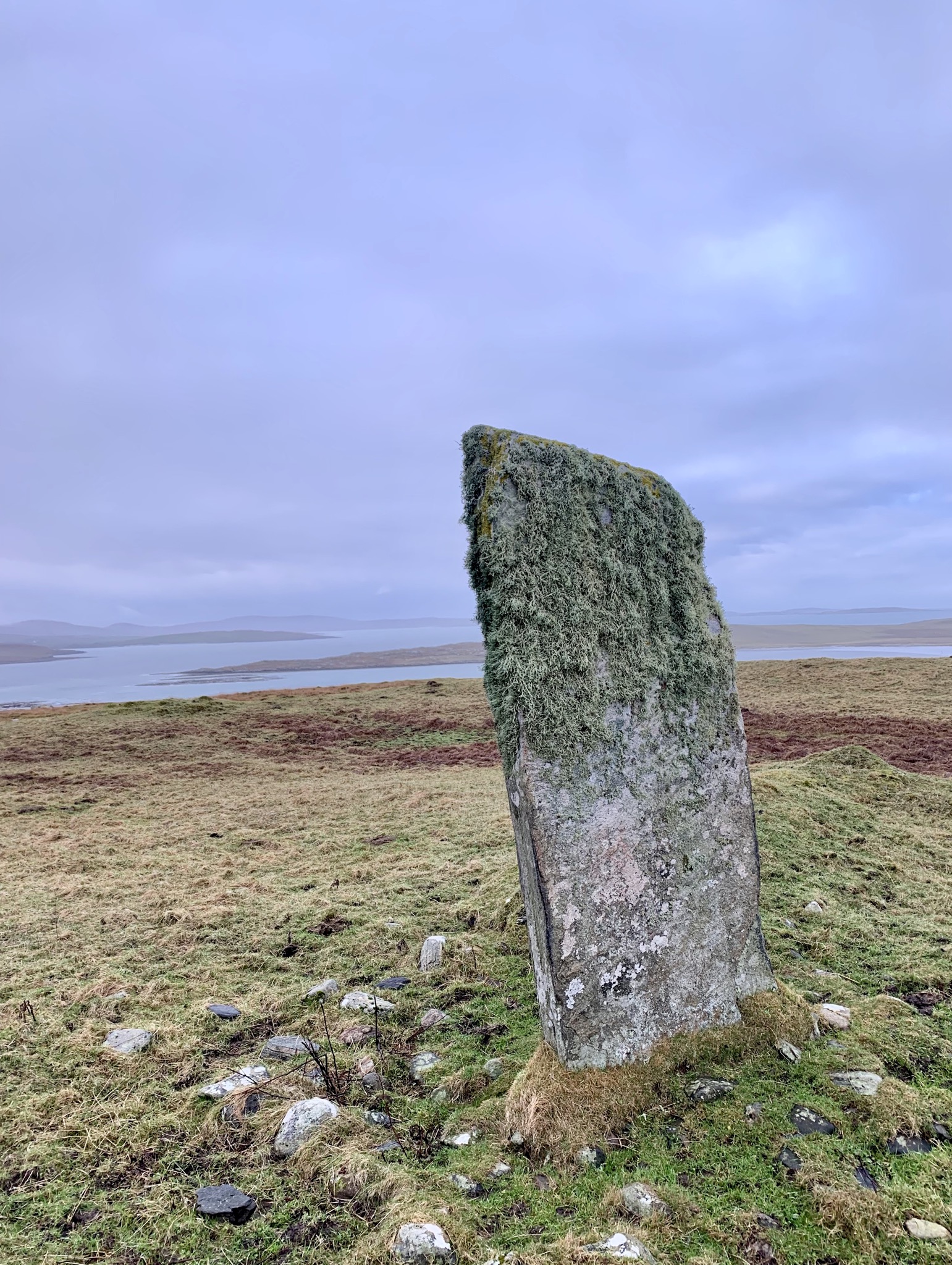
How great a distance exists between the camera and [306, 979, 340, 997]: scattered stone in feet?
15.6

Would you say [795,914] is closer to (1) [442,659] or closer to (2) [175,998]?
(2) [175,998]

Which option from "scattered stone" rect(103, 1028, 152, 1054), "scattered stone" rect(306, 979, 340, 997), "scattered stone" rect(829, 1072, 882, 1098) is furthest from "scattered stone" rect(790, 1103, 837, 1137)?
"scattered stone" rect(103, 1028, 152, 1054)

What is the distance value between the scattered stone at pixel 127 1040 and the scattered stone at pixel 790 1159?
3782 millimetres

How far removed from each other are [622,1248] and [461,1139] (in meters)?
1.00

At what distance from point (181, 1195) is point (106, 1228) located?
30 cm

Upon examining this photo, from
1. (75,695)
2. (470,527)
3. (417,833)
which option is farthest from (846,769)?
(75,695)

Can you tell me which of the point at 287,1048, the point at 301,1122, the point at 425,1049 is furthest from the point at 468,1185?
the point at 287,1048

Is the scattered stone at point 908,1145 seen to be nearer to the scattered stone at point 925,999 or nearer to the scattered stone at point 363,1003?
the scattered stone at point 925,999

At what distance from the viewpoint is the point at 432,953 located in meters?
5.30

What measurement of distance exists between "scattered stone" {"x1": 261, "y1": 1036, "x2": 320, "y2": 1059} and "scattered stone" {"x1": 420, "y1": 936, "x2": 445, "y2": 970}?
1216mm

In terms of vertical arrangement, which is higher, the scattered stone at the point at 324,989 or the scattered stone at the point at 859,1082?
the scattered stone at the point at 859,1082

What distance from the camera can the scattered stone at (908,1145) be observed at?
292cm

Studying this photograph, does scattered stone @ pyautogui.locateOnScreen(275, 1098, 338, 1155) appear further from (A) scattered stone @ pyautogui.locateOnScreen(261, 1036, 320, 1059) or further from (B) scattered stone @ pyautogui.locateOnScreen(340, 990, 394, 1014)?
(B) scattered stone @ pyautogui.locateOnScreen(340, 990, 394, 1014)

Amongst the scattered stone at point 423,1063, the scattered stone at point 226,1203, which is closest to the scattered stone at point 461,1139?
the scattered stone at point 423,1063
